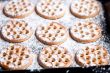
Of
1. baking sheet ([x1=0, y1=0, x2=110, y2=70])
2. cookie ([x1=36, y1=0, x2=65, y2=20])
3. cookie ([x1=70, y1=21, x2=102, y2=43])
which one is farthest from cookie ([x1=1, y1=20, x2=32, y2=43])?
cookie ([x1=70, y1=21, x2=102, y2=43])

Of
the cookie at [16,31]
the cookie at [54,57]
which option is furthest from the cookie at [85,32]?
the cookie at [16,31]

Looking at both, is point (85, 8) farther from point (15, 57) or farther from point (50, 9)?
point (15, 57)

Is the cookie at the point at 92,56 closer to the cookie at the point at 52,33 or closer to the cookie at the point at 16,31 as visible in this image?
the cookie at the point at 52,33

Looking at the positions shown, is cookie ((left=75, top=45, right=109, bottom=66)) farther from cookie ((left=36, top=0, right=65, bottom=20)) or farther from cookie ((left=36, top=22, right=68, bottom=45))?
cookie ((left=36, top=0, right=65, bottom=20))

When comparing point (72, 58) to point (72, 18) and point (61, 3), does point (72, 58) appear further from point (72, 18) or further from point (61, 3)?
point (61, 3)

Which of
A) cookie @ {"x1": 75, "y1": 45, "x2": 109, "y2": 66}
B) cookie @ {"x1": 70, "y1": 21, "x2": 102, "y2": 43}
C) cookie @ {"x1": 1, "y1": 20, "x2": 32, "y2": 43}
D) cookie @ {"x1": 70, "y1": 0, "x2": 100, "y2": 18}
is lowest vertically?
cookie @ {"x1": 75, "y1": 45, "x2": 109, "y2": 66}

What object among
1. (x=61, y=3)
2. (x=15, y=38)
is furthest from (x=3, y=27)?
(x=61, y=3)
